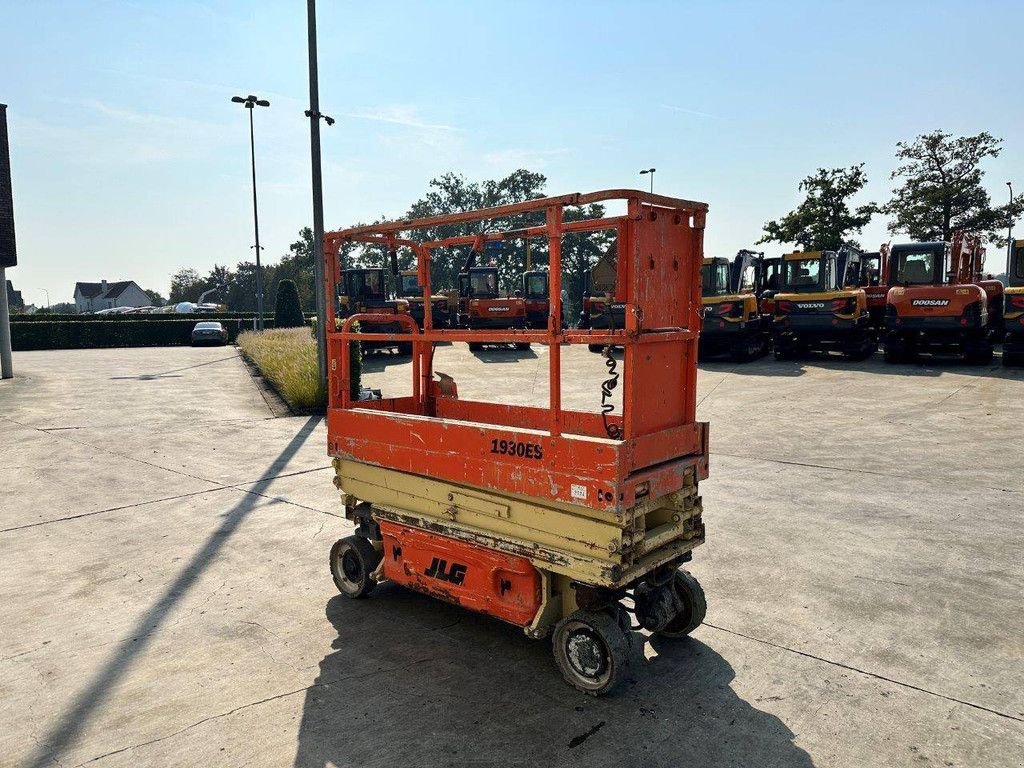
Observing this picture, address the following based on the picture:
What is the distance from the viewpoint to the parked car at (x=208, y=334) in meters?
32.5

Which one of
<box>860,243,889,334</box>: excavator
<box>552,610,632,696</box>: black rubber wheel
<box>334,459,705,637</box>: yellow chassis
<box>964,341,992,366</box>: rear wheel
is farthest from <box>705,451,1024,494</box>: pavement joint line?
<box>860,243,889,334</box>: excavator

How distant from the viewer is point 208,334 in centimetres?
3244

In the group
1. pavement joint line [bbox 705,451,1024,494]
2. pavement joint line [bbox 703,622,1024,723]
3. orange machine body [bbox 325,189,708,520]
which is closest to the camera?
pavement joint line [bbox 703,622,1024,723]

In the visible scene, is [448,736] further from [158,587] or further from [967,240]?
[967,240]

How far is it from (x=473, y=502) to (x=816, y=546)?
337 centimetres

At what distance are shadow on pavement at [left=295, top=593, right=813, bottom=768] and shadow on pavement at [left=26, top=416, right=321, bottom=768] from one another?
115 cm

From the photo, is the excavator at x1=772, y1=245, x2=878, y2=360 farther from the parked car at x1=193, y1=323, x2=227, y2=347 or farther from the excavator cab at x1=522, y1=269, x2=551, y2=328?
the parked car at x1=193, y1=323, x2=227, y2=347

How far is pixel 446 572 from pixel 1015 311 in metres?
15.8

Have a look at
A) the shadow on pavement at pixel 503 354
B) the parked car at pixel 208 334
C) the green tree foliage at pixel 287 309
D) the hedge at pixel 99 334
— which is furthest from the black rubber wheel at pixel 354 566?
the green tree foliage at pixel 287 309

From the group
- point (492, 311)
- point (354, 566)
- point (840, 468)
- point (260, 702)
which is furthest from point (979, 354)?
point (260, 702)

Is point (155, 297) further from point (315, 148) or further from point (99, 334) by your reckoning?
point (315, 148)

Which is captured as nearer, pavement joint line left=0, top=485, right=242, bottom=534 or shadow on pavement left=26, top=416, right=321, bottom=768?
shadow on pavement left=26, top=416, right=321, bottom=768

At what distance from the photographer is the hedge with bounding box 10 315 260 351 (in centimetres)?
3112

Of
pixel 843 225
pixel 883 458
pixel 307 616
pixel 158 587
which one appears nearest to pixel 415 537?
pixel 307 616
